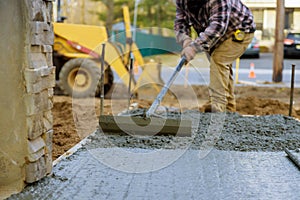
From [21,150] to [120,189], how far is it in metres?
0.60

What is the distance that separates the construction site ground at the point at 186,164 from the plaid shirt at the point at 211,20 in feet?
2.77

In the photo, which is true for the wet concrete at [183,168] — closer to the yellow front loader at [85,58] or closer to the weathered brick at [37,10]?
the weathered brick at [37,10]

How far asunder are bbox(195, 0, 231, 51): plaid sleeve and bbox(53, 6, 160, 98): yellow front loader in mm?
4519

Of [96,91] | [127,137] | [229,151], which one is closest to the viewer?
[229,151]

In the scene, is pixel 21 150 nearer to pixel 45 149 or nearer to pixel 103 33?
pixel 45 149

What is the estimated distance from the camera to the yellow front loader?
31.3 feet

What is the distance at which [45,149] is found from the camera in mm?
2994

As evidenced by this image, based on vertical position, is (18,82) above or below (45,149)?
above

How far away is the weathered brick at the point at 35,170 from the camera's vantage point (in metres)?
2.82

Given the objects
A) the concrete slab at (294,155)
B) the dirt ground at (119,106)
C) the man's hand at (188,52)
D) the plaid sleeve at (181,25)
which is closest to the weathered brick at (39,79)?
the dirt ground at (119,106)

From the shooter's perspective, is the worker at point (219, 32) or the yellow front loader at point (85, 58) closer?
the worker at point (219, 32)

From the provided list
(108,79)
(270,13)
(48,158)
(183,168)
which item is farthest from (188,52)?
(270,13)

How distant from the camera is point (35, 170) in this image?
2.86m

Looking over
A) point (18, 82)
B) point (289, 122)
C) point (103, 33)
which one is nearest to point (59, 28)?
point (103, 33)
